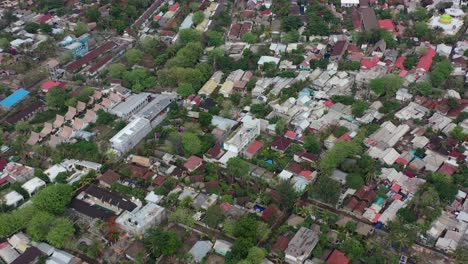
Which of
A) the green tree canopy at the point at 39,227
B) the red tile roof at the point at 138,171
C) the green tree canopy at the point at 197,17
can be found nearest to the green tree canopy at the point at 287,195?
the red tile roof at the point at 138,171

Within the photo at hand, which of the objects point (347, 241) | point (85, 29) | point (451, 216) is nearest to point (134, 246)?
point (347, 241)

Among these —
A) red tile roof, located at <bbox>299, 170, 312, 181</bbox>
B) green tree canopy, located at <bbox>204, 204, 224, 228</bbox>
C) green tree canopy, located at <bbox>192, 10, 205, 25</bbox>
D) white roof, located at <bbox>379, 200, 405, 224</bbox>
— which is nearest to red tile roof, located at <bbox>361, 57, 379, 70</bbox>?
red tile roof, located at <bbox>299, 170, 312, 181</bbox>

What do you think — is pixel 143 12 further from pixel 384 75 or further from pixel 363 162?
pixel 363 162

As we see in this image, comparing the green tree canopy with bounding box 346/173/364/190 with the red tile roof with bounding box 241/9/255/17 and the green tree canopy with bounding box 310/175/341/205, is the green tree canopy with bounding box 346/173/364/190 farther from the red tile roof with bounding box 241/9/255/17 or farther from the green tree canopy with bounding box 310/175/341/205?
the red tile roof with bounding box 241/9/255/17

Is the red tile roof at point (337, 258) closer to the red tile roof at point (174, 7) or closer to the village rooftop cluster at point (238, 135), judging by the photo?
the village rooftop cluster at point (238, 135)

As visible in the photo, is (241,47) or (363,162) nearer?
(363,162)
